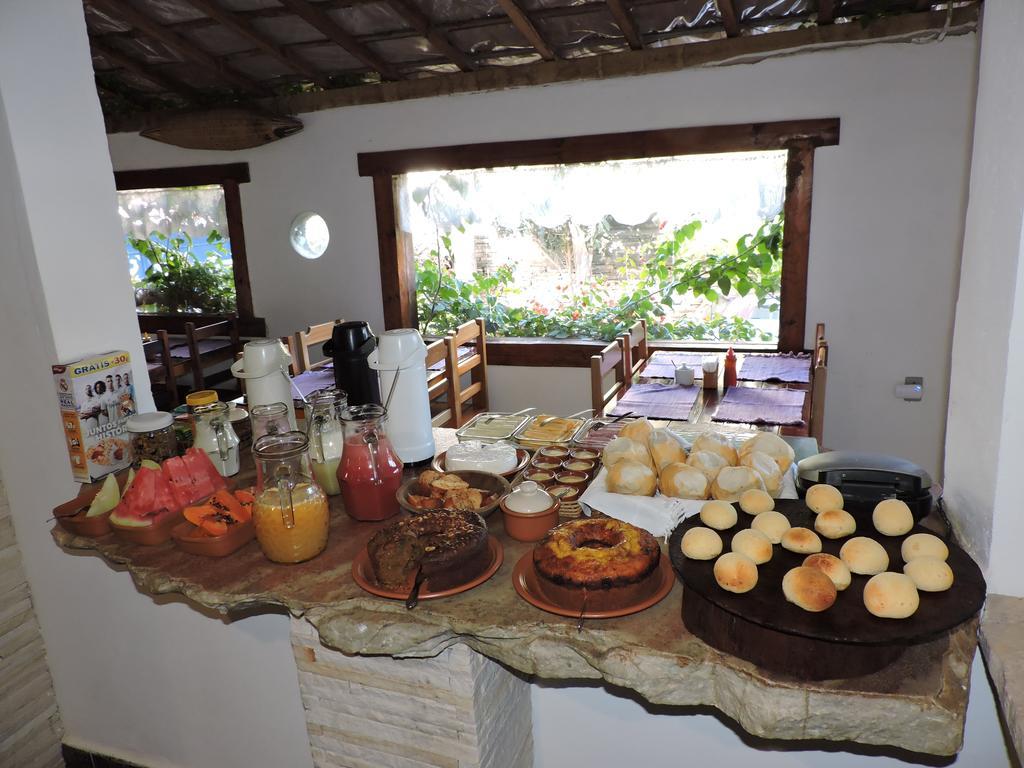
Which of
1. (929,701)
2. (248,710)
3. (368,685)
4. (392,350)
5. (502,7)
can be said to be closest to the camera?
(929,701)

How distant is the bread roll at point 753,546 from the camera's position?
3.57ft

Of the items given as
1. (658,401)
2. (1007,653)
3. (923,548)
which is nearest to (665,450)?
(923,548)

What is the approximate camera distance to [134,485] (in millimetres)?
1520

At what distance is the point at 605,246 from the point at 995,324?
360 cm

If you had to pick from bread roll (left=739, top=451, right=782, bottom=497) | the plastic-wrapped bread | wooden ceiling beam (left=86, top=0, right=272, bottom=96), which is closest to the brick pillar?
the plastic-wrapped bread

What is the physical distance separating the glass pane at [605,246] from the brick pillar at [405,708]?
336 centimetres

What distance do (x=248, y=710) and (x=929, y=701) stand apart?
1703 millimetres

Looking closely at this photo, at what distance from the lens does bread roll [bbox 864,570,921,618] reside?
95 cm

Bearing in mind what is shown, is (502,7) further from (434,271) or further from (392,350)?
(392,350)

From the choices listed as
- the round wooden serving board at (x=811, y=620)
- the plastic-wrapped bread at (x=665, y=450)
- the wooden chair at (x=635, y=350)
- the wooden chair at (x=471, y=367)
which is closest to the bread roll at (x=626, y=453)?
the plastic-wrapped bread at (x=665, y=450)

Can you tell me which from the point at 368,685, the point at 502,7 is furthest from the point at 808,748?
the point at 502,7

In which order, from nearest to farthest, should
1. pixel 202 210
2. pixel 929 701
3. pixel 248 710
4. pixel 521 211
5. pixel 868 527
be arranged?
1. pixel 929 701
2. pixel 868 527
3. pixel 248 710
4. pixel 521 211
5. pixel 202 210

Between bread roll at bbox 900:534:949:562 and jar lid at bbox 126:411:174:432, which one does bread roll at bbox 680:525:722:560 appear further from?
jar lid at bbox 126:411:174:432

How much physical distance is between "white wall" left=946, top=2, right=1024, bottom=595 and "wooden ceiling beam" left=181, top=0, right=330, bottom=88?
3.83m
